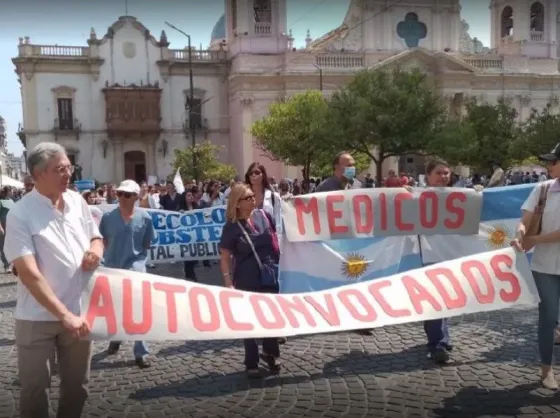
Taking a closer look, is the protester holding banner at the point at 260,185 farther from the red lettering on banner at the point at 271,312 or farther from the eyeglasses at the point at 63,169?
the eyeglasses at the point at 63,169

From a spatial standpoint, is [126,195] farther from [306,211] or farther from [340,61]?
[340,61]

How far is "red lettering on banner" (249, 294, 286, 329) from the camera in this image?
4586 millimetres

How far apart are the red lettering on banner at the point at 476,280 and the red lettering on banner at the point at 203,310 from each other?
214 cm

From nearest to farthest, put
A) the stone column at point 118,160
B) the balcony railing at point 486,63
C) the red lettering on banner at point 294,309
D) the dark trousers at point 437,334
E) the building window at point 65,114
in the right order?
1. the red lettering on banner at point 294,309
2. the dark trousers at point 437,334
3. the building window at point 65,114
4. the stone column at point 118,160
5. the balcony railing at point 486,63

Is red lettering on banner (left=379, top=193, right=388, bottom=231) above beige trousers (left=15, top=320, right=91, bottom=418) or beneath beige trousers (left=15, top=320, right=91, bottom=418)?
above

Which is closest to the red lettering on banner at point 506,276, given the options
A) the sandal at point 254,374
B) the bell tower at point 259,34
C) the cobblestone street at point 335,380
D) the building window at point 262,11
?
the cobblestone street at point 335,380

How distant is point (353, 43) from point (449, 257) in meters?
46.7

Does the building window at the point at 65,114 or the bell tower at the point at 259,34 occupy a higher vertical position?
the bell tower at the point at 259,34

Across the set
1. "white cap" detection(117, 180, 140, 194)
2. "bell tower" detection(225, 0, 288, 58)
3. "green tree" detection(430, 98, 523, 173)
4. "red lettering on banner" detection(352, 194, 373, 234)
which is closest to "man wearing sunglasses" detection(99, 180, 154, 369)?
"white cap" detection(117, 180, 140, 194)

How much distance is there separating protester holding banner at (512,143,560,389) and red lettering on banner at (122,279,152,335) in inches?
120

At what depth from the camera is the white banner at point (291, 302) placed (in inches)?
168

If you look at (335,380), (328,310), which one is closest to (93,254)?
(328,310)

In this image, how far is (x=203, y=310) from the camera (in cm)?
454

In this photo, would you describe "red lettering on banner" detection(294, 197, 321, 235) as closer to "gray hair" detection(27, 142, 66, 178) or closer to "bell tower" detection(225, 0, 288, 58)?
"gray hair" detection(27, 142, 66, 178)
